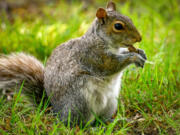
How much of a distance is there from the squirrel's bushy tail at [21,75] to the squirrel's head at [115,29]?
25.5 inches

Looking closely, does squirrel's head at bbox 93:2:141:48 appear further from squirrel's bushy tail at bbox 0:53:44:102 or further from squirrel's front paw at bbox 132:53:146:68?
squirrel's bushy tail at bbox 0:53:44:102

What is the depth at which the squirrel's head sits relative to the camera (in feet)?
6.75

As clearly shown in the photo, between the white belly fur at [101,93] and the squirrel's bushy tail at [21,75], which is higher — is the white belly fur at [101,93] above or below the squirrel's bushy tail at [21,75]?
below

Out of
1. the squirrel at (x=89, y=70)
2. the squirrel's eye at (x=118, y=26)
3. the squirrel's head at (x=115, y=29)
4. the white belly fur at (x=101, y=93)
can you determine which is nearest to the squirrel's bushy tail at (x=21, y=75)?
the squirrel at (x=89, y=70)

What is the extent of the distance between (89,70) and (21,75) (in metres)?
0.57

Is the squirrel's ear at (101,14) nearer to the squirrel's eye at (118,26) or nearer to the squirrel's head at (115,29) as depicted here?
the squirrel's head at (115,29)

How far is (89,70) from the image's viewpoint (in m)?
2.15

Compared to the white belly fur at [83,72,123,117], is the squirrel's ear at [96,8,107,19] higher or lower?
higher

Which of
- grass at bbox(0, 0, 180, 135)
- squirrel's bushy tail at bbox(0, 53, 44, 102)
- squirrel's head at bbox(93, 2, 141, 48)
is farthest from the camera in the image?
squirrel's bushy tail at bbox(0, 53, 44, 102)

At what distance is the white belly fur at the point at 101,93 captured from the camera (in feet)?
6.83

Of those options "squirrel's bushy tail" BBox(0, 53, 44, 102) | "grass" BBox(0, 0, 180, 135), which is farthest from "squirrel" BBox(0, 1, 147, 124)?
"grass" BBox(0, 0, 180, 135)

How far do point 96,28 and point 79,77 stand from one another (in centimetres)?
42

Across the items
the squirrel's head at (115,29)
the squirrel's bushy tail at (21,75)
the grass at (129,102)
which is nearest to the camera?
the grass at (129,102)

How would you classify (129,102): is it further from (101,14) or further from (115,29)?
(101,14)
